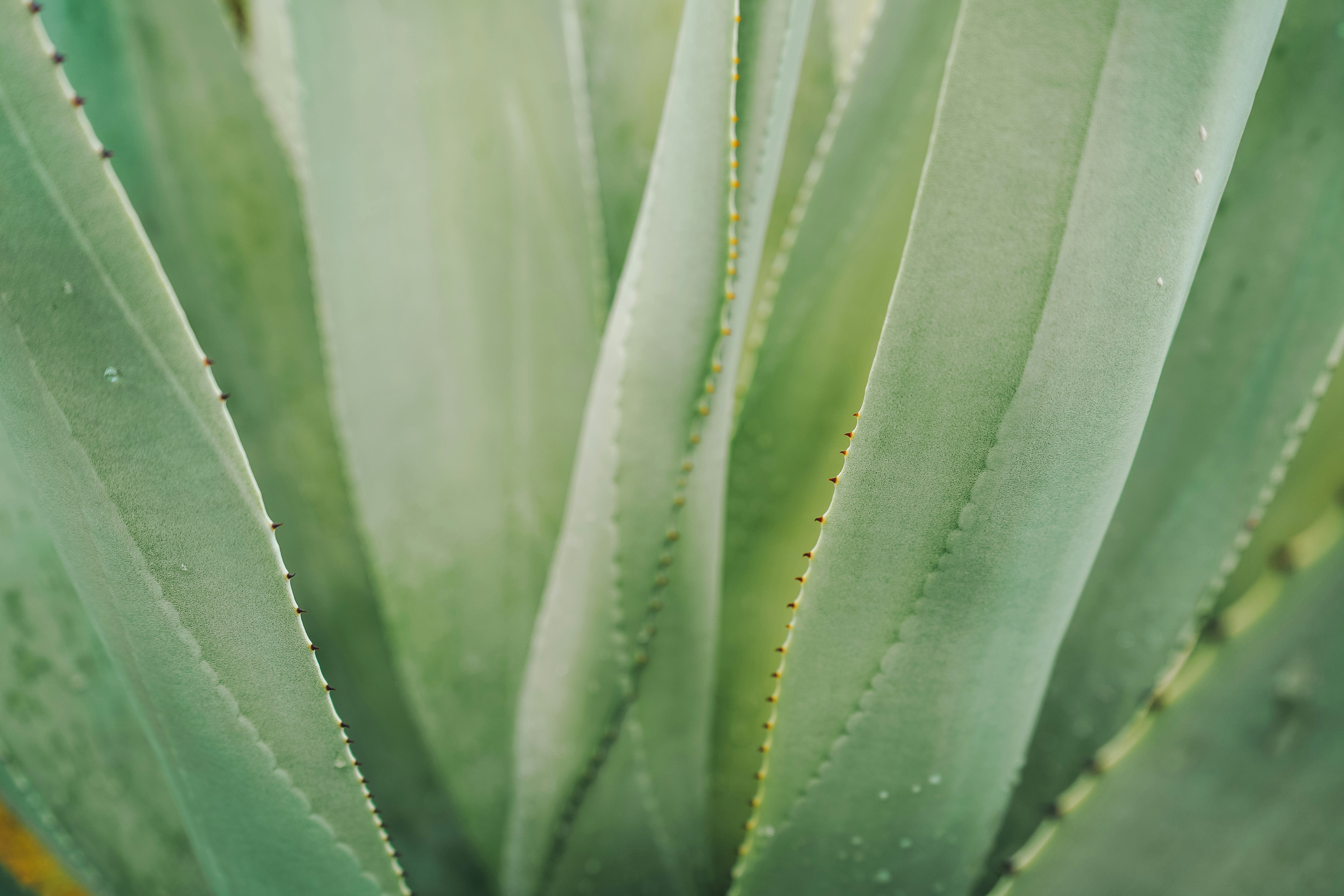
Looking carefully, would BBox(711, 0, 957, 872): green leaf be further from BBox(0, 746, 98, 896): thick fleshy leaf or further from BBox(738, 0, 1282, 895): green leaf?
BBox(0, 746, 98, 896): thick fleshy leaf

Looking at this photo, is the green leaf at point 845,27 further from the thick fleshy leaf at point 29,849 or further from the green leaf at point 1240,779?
the thick fleshy leaf at point 29,849

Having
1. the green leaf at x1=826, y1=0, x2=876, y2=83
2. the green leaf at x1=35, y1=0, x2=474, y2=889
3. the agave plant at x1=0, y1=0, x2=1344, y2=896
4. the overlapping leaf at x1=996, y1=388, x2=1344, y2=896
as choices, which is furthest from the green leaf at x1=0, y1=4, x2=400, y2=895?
the green leaf at x1=826, y1=0, x2=876, y2=83

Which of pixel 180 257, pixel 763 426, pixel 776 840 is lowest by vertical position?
pixel 776 840

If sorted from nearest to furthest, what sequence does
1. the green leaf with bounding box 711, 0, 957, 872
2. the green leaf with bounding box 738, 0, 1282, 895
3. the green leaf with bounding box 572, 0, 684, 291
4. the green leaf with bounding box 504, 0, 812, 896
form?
the green leaf with bounding box 738, 0, 1282, 895 < the green leaf with bounding box 504, 0, 812, 896 < the green leaf with bounding box 711, 0, 957, 872 < the green leaf with bounding box 572, 0, 684, 291

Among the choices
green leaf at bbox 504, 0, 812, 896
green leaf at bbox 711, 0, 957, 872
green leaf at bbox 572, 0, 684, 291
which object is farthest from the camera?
green leaf at bbox 572, 0, 684, 291

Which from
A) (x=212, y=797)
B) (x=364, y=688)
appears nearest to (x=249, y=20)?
(x=364, y=688)

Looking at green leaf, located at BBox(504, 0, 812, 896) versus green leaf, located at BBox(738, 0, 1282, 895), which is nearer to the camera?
green leaf, located at BBox(738, 0, 1282, 895)

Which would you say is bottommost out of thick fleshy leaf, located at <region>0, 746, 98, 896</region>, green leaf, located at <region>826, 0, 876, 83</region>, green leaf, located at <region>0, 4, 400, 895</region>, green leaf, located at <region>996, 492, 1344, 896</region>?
thick fleshy leaf, located at <region>0, 746, 98, 896</region>

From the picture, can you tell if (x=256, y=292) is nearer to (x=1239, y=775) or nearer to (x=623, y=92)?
(x=623, y=92)

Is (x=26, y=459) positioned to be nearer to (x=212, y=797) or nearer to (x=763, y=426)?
(x=212, y=797)
